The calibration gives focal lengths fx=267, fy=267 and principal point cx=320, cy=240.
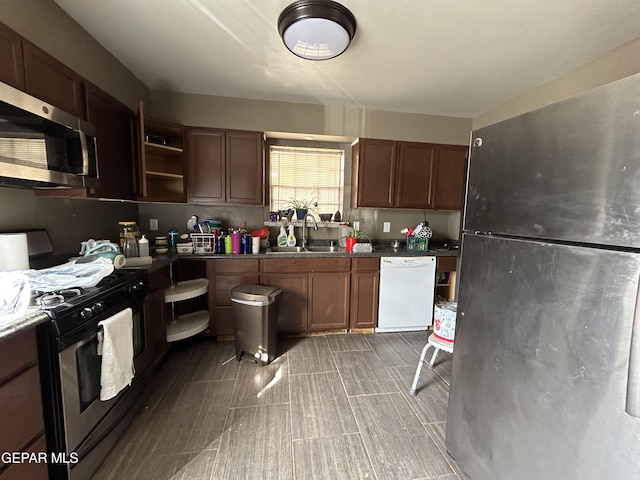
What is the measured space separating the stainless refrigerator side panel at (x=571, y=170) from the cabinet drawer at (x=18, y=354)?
197cm

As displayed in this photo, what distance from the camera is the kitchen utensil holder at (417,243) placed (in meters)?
3.14

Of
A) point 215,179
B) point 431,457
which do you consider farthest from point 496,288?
point 215,179

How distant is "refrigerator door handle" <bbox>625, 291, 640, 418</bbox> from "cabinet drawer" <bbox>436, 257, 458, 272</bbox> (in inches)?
90.2

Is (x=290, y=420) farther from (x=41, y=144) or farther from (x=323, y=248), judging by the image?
(x=41, y=144)

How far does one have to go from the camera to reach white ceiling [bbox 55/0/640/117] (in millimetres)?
1598

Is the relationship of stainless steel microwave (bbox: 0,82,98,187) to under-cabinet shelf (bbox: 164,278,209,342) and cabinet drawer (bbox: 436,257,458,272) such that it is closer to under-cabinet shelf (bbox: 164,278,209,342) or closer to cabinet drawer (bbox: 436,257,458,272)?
under-cabinet shelf (bbox: 164,278,209,342)

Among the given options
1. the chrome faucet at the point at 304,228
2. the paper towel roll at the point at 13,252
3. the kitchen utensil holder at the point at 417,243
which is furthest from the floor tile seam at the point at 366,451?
the paper towel roll at the point at 13,252

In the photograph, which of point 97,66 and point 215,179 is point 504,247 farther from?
point 97,66

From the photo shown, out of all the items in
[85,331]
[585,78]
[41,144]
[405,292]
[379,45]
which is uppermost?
[379,45]

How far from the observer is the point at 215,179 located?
282 centimetres

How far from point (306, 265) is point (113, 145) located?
6.07 feet

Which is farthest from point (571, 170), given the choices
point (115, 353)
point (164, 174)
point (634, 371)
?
point (164, 174)

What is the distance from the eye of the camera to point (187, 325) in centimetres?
249

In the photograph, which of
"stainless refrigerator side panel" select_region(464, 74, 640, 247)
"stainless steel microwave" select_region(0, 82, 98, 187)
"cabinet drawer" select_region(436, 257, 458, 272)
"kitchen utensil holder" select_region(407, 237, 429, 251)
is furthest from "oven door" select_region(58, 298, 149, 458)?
"cabinet drawer" select_region(436, 257, 458, 272)
